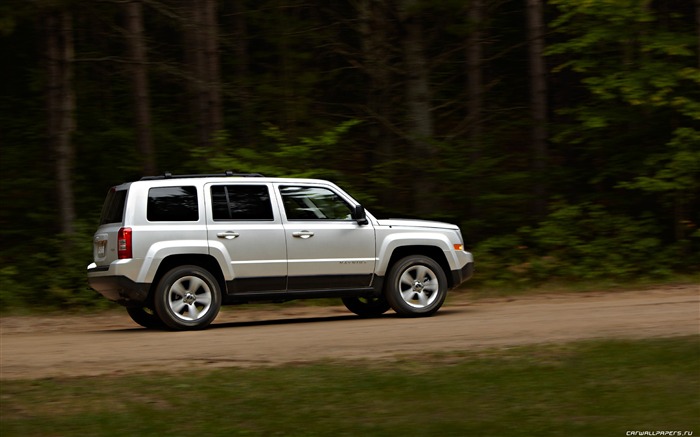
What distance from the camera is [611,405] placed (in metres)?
6.89

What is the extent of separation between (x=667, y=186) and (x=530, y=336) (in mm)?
8449

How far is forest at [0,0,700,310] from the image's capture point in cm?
1794

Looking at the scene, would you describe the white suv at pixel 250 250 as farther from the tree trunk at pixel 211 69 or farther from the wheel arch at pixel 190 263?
the tree trunk at pixel 211 69

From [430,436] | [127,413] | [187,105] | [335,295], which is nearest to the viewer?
[430,436]

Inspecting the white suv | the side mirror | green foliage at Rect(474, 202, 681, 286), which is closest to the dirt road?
the white suv

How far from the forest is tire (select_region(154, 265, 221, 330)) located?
4657 mm

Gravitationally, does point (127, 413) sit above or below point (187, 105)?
below

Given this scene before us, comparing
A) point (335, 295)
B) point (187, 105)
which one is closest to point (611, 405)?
point (335, 295)

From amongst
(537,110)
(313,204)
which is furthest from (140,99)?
(313,204)

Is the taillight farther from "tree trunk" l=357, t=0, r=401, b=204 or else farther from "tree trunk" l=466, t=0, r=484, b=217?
"tree trunk" l=466, t=0, r=484, b=217

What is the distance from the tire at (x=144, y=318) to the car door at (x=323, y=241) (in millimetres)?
2008

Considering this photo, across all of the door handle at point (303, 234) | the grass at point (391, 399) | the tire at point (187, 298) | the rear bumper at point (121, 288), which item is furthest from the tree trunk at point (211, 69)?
the grass at point (391, 399)

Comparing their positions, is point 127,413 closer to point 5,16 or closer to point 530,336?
point 530,336

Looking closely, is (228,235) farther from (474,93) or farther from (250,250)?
(474,93)
